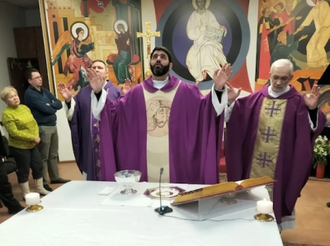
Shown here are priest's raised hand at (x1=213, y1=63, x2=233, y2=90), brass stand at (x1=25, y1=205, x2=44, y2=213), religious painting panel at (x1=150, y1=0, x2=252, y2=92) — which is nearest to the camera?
brass stand at (x1=25, y1=205, x2=44, y2=213)

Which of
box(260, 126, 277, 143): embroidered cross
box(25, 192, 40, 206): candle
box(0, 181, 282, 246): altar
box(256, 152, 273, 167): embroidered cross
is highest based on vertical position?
box(260, 126, 277, 143): embroidered cross

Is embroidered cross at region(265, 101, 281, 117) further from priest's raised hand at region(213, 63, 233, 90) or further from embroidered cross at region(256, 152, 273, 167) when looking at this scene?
priest's raised hand at region(213, 63, 233, 90)

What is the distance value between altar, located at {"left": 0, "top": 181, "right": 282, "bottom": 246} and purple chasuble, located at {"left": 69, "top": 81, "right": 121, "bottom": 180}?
1.16 metres

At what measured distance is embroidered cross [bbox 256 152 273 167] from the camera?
263 cm

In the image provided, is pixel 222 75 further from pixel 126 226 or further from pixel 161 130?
pixel 126 226

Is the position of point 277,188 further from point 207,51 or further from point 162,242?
point 207,51

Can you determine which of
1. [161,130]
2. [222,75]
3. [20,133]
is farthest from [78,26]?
[222,75]

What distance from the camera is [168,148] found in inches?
96.7

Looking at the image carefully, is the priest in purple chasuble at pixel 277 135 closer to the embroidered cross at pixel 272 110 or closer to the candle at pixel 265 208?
the embroidered cross at pixel 272 110

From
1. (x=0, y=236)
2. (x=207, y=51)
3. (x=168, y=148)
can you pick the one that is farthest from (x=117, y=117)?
(x=207, y=51)

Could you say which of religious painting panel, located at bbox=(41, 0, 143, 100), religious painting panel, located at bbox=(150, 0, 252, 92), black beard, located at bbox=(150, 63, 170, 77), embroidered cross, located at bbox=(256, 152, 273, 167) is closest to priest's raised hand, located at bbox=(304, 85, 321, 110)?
embroidered cross, located at bbox=(256, 152, 273, 167)

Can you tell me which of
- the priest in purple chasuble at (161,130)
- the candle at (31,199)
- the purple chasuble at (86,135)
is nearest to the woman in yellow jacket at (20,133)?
the purple chasuble at (86,135)

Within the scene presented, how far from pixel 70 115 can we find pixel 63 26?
3.33m

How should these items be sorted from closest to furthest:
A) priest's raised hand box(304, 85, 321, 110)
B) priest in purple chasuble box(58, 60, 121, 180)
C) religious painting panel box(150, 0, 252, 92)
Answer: priest's raised hand box(304, 85, 321, 110), priest in purple chasuble box(58, 60, 121, 180), religious painting panel box(150, 0, 252, 92)
